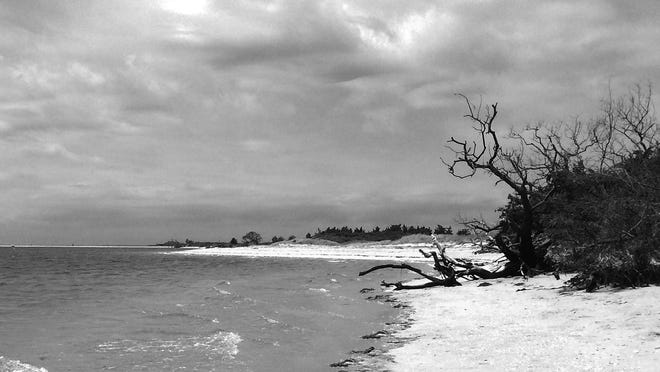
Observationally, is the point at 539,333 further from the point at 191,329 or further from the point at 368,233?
the point at 368,233

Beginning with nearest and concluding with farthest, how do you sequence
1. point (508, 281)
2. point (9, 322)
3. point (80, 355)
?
point (80, 355) < point (9, 322) < point (508, 281)

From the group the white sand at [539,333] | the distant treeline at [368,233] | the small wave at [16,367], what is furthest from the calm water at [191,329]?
the distant treeline at [368,233]

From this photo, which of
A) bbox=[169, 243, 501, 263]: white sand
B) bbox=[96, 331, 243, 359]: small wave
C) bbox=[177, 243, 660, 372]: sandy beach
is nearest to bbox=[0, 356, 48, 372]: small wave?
bbox=[96, 331, 243, 359]: small wave

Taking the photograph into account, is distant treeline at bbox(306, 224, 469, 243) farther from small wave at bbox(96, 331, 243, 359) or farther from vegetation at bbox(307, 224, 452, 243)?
small wave at bbox(96, 331, 243, 359)

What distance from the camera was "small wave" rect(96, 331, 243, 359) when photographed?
11844 mm

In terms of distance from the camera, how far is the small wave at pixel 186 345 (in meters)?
11.8

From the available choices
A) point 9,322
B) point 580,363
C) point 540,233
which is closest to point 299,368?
point 580,363

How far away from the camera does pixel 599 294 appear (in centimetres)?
1483

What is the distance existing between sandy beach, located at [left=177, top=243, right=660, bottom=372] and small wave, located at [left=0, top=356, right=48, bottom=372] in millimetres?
6939

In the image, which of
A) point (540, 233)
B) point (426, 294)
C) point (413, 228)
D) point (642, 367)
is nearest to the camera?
point (642, 367)

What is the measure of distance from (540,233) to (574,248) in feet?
26.5

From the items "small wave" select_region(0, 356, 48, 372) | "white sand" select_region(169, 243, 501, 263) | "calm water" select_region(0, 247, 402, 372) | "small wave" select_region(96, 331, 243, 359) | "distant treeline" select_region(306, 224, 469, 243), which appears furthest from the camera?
"distant treeline" select_region(306, 224, 469, 243)

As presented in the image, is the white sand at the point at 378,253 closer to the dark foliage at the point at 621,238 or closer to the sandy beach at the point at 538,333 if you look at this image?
the dark foliage at the point at 621,238

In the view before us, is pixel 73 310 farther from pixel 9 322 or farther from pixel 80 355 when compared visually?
pixel 80 355
